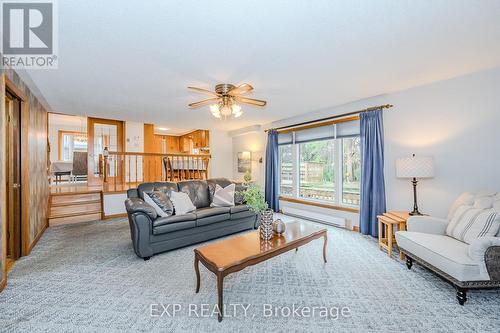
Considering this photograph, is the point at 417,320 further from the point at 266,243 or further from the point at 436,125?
the point at 436,125

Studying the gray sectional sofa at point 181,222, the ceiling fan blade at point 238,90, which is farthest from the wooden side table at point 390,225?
the ceiling fan blade at point 238,90

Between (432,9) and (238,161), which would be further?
(238,161)

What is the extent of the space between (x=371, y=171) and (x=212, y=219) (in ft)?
9.60

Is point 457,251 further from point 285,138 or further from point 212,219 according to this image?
point 285,138

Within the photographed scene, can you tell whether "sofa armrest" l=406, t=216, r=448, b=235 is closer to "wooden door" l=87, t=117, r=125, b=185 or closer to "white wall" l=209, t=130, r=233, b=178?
"white wall" l=209, t=130, r=233, b=178

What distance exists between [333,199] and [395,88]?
242cm

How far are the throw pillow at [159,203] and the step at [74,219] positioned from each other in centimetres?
262

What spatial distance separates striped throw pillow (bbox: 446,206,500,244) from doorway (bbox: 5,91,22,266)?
18.0 ft

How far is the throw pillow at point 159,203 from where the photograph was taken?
134 inches

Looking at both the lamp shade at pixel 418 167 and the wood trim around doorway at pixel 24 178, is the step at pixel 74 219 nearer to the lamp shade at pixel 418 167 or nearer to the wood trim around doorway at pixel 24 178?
the wood trim around doorway at pixel 24 178

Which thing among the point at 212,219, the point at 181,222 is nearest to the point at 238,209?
the point at 212,219

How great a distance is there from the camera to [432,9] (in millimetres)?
1739

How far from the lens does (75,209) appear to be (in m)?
5.02

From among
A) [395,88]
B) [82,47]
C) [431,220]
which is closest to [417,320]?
[431,220]
